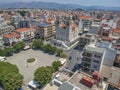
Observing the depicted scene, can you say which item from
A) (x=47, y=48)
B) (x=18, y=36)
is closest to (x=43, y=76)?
(x=47, y=48)

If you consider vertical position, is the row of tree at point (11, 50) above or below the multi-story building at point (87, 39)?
below

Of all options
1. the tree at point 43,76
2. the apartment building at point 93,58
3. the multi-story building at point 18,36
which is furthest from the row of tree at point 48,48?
the tree at point 43,76

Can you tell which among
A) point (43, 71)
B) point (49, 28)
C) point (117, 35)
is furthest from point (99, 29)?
point (43, 71)

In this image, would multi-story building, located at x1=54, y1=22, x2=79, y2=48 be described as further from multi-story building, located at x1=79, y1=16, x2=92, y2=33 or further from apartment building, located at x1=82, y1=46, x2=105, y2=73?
apartment building, located at x1=82, y1=46, x2=105, y2=73

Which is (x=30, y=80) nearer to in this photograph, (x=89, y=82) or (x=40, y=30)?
(x=89, y=82)

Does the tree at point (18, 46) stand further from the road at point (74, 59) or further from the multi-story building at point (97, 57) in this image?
the multi-story building at point (97, 57)

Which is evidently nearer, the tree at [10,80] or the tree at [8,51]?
the tree at [10,80]
